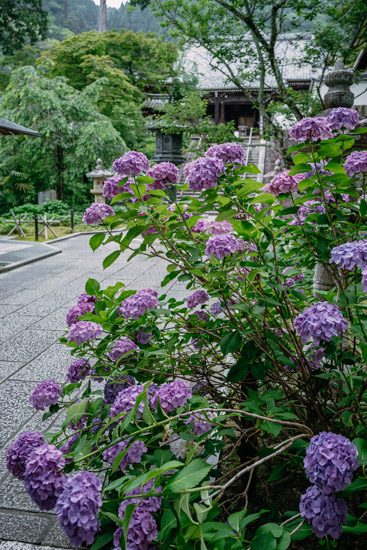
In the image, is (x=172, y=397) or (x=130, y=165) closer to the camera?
(x=172, y=397)

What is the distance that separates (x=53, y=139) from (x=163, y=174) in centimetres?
1733

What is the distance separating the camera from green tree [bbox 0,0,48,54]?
22909mm

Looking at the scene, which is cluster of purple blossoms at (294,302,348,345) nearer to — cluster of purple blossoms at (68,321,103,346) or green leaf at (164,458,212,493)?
green leaf at (164,458,212,493)

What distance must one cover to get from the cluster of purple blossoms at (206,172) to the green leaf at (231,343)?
52cm

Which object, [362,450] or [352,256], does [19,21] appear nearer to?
[352,256]

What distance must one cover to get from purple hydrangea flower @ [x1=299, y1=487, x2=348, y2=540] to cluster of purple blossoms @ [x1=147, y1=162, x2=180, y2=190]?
1213mm

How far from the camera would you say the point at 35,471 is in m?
0.99

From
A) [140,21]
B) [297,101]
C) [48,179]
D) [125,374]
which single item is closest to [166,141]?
[297,101]

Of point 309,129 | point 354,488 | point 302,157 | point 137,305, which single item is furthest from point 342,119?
point 354,488

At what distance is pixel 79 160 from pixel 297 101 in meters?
12.8

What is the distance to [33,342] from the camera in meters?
4.18

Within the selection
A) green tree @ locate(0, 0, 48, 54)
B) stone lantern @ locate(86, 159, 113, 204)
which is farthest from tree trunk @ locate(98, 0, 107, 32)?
stone lantern @ locate(86, 159, 113, 204)

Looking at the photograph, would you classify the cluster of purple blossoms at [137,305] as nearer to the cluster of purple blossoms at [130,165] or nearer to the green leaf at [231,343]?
the green leaf at [231,343]

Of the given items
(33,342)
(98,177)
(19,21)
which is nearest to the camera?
(33,342)
